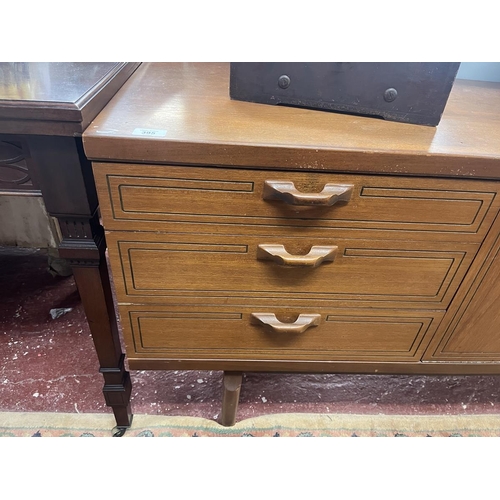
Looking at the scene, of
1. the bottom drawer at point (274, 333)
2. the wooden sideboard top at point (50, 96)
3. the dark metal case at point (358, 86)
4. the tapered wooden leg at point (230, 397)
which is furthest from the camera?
the tapered wooden leg at point (230, 397)

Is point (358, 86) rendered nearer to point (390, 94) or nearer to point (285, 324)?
point (390, 94)

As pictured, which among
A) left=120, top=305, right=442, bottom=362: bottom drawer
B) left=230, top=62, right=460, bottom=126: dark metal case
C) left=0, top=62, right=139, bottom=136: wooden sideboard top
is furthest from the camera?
left=120, top=305, right=442, bottom=362: bottom drawer

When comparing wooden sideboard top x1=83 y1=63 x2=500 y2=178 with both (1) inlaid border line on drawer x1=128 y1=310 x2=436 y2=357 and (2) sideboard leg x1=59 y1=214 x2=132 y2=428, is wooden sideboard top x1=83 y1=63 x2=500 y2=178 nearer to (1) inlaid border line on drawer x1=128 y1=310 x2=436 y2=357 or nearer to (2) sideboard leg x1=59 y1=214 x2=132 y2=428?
(2) sideboard leg x1=59 y1=214 x2=132 y2=428

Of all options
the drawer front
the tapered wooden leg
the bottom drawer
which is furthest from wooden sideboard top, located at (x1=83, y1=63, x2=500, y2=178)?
the tapered wooden leg

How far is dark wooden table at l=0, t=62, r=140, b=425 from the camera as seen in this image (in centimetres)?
48

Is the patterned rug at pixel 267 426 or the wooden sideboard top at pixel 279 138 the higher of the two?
the wooden sideboard top at pixel 279 138

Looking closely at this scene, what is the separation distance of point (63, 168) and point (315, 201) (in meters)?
0.35

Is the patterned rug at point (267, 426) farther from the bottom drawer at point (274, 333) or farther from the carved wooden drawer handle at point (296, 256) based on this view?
the carved wooden drawer handle at point (296, 256)

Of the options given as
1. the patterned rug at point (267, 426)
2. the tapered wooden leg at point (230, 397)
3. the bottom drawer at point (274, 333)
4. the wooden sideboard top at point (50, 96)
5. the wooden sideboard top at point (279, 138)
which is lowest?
the patterned rug at point (267, 426)

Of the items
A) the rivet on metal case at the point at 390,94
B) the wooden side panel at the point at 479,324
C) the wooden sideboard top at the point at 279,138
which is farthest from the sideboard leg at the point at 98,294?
the wooden side panel at the point at 479,324

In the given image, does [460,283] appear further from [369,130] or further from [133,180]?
[133,180]

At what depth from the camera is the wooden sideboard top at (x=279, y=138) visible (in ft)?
1.65

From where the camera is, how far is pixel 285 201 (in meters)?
0.54

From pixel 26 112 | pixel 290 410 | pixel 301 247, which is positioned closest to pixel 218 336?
pixel 301 247
